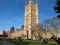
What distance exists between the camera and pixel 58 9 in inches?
1019

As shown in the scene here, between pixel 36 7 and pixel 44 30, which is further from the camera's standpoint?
pixel 36 7

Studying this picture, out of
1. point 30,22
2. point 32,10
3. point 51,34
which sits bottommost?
point 51,34

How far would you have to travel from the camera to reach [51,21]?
246 ft

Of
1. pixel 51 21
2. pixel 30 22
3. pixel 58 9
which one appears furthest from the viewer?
pixel 30 22

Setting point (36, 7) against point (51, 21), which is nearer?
point (51, 21)

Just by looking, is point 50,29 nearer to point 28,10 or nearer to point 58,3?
point 58,3

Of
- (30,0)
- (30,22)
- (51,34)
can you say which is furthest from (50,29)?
(30,0)

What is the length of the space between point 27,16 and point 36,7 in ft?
35.5

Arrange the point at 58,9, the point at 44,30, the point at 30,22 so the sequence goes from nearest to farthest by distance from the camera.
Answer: the point at 58,9, the point at 44,30, the point at 30,22

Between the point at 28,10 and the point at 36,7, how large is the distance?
23.8ft

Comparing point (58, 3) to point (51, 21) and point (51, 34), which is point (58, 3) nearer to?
point (51, 21)

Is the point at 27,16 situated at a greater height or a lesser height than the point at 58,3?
greater

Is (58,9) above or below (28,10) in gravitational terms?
below

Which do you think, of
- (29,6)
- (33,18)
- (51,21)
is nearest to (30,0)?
(29,6)
